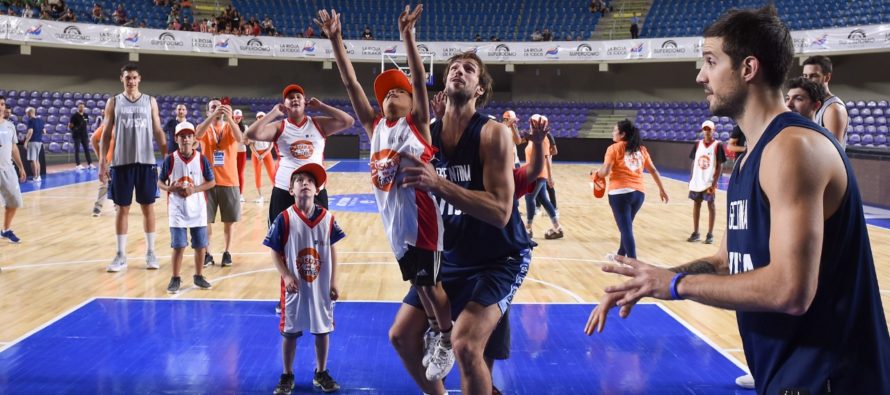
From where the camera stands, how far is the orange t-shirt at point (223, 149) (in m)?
7.87

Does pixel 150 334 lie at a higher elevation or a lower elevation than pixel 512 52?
lower

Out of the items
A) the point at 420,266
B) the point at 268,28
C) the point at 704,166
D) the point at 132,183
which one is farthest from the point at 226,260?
the point at 268,28

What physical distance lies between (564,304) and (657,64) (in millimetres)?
26561

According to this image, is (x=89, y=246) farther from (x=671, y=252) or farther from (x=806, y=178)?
(x=806, y=178)

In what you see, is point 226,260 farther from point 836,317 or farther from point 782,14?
point 782,14

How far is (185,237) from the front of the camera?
6.65 meters

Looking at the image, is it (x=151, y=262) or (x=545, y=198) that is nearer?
(x=151, y=262)

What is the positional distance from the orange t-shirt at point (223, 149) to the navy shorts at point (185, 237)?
123 cm

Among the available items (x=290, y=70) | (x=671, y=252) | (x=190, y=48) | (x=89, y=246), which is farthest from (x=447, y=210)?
(x=290, y=70)

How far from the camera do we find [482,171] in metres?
3.26

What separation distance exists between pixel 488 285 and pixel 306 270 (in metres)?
1.56

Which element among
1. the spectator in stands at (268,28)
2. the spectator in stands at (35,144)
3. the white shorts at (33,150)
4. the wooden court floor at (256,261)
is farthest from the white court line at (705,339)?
the spectator in stands at (268,28)

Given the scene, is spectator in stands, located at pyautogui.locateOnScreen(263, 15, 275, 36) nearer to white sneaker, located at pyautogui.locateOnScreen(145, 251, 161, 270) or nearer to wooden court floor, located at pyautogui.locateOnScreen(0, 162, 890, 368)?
wooden court floor, located at pyautogui.locateOnScreen(0, 162, 890, 368)

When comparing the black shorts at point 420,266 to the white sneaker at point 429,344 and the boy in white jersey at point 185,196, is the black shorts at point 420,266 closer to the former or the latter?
the white sneaker at point 429,344
